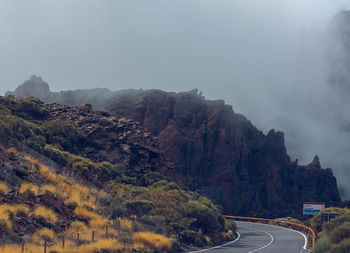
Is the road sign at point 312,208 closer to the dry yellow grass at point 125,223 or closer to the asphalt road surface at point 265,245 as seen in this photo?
the asphalt road surface at point 265,245

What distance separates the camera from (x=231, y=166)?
12188 cm

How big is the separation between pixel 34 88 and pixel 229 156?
74.2 meters

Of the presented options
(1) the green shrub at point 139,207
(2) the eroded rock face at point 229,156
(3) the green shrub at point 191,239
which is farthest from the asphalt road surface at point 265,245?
(2) the eroded rock face at point 229,156

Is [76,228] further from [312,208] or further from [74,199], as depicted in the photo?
[312,208]

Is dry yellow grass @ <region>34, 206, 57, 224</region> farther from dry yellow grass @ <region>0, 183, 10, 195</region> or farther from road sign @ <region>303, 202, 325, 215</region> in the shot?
road sign @ <region>303, 202, 325, 215</region>

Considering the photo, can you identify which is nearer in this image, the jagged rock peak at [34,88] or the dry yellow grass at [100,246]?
the dry yellow grass at [100,246]

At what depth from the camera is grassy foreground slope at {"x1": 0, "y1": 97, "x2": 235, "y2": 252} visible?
20.8m

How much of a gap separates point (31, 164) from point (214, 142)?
3914 inches

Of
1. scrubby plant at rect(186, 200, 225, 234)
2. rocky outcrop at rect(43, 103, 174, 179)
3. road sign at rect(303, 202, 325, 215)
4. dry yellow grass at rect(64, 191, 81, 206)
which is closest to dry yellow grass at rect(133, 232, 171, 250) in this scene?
dry yellow grass at rect(64, 191, 81, 206)

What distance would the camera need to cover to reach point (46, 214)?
22.7 m

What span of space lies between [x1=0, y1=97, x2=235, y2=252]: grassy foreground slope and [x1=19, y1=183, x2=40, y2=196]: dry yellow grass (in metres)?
0.06

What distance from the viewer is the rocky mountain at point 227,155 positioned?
392ft

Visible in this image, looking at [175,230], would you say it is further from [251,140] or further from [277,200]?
[251,140]

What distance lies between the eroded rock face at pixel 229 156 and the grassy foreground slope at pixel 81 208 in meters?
73.0
